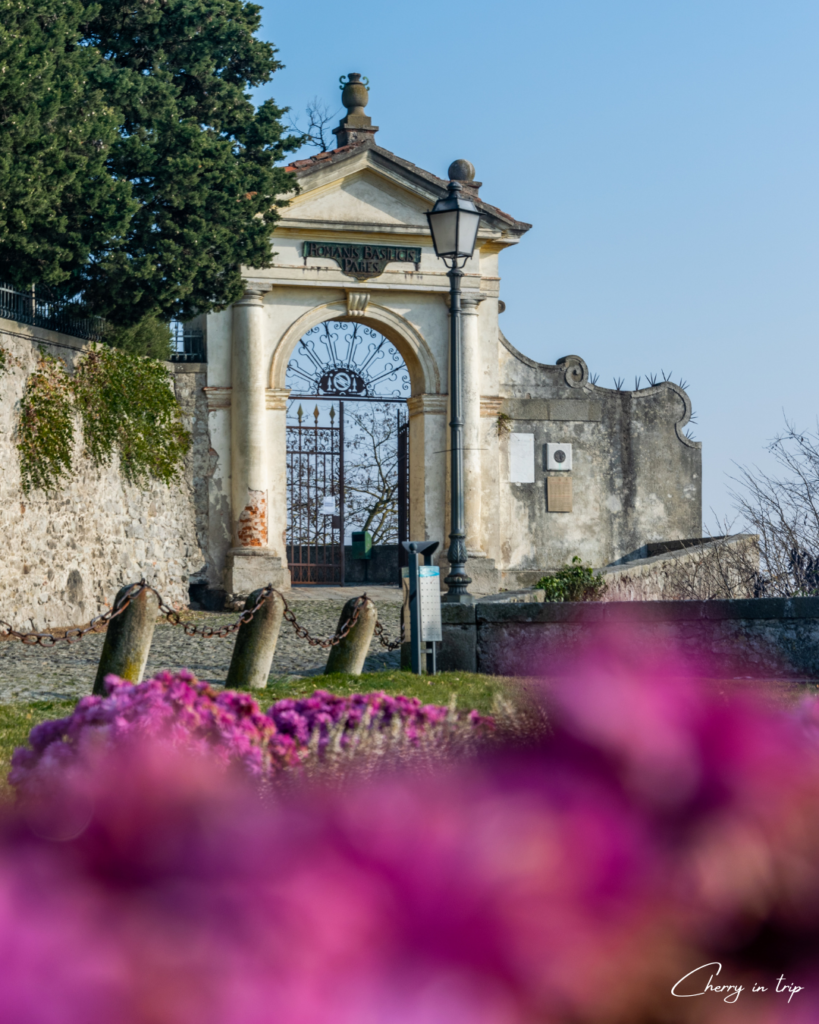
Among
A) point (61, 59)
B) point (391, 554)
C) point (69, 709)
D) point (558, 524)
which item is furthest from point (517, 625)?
point (391, 554)

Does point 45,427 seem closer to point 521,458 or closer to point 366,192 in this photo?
point 366,192

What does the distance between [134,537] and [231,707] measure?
12.8 m

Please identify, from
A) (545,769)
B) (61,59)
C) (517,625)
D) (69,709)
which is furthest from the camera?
(61,59)

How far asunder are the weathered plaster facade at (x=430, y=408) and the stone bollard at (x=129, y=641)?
8079mm

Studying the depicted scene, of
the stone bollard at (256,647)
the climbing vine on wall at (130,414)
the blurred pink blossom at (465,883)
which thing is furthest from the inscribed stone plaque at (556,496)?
the blurred pink blossom at (465,883)

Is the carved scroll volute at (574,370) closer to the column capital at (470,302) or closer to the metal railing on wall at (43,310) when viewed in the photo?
the column capital at (470,302)

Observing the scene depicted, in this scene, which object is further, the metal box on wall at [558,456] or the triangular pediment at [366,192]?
the metal box on wall at [558,456]

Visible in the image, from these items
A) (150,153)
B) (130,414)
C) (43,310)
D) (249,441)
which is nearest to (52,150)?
(150,153)

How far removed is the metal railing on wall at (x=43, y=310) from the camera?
11992 millimetres

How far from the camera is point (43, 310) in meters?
12.8

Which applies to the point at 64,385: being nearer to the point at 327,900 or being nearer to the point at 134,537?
the point at 134,537

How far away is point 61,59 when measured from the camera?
10.8m

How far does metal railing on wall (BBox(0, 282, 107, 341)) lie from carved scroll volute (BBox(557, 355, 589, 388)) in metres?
7.62

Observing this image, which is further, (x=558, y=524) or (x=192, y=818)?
(x=558, y=524)
